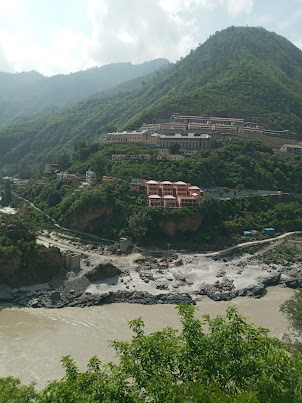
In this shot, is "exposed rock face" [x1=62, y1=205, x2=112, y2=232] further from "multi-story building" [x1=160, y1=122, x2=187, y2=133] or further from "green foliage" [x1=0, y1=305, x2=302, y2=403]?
"multi-story building" [x1=160, y1=122, x2=187, y2=133]

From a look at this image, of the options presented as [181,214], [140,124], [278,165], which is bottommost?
[181,214]

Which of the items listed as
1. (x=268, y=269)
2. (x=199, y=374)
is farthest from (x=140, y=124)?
(x=199, y=374)

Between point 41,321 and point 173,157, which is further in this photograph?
point 173,157

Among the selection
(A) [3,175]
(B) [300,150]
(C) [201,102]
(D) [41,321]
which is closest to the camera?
(D) [41,321]

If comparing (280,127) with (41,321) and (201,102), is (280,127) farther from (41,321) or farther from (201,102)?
(41,321)

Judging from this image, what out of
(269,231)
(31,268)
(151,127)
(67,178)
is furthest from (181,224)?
(151,127)

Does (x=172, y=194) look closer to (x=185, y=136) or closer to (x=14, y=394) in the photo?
(x=185, y=136)

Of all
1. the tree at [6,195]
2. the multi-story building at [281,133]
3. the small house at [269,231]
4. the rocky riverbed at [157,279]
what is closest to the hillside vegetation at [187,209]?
the small house at [269,231]

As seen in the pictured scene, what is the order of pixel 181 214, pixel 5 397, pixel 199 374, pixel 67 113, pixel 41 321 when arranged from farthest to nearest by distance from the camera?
1. pixel 67 113
2. pixel 181 214
3. pixel 41 321
4. pixel 199 374
5. pixel 5 397
